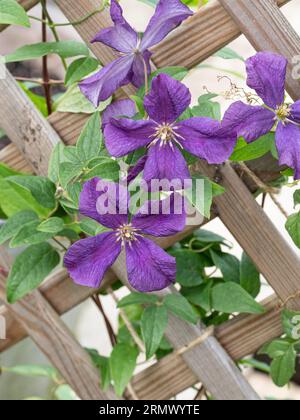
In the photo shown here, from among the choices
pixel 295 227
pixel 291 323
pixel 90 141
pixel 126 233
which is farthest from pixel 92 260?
pixel 291 323

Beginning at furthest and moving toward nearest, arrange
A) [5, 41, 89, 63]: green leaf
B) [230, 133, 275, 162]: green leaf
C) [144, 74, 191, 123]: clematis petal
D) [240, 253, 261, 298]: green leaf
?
[240, 253, 261, 298]: green leaf
[5, 41, 89, 63]: green leaf
[230, 133, 275, 162]: green leaf
[144, 74, 191, 123]: clematis petal

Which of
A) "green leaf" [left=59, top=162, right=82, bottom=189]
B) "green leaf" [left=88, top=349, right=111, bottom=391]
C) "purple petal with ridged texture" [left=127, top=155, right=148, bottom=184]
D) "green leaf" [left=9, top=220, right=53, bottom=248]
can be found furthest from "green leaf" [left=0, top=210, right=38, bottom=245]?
"green leaf" [left=88, top=349, right=111, bottom=391]

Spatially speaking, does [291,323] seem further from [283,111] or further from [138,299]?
[283,111]

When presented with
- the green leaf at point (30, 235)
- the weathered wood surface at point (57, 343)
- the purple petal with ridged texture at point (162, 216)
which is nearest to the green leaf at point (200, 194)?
the purple petal with ridged texture at point (162, 216)

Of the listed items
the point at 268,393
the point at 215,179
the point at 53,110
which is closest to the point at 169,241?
the point at 215,179

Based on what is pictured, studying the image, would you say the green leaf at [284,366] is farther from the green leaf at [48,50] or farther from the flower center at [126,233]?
the green leaf at [48,50]

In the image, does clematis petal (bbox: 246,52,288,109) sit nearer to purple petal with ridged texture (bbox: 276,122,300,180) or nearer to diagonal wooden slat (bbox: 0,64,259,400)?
purple petal with ridged texture (bbox: 276,122,300,180)
